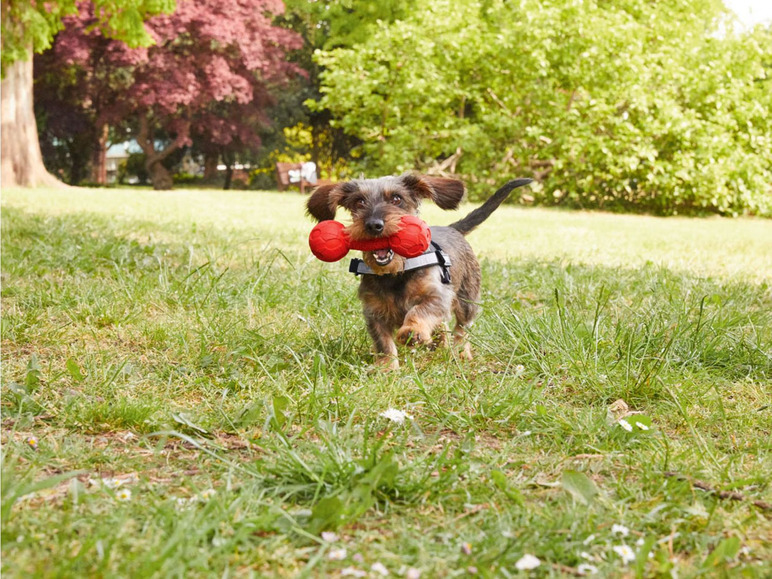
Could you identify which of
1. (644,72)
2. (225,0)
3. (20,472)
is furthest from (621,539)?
(225,0)

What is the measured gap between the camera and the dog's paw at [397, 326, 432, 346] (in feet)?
10.9

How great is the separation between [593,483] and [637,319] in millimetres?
2008

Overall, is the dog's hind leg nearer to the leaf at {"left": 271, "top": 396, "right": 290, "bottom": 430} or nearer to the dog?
the dog

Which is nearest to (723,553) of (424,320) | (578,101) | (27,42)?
(424,320)

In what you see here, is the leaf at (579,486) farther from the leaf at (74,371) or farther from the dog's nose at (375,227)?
the leaf at (74,371)

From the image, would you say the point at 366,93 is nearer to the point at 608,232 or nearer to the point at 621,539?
the point at 608,232

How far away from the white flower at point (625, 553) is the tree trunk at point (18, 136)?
17192 millimetres

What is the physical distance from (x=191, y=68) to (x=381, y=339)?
21.1 metres

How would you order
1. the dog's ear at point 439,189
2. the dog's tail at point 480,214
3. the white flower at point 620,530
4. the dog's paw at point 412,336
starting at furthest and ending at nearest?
the dog's tail at point 480,214 < the dog's ear at point 439,189 < the dog's paw at point 412,336 < the white flower at point 620,530

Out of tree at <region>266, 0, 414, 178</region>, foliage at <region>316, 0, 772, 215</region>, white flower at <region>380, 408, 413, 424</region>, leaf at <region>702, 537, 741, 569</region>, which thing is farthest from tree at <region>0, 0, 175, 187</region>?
leaf at <region>702, 537, 741, 569</region>

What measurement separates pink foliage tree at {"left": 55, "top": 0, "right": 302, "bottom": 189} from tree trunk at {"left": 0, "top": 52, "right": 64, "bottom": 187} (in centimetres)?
389

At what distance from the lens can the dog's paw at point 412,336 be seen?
332 cm

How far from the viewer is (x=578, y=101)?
17.7 meters

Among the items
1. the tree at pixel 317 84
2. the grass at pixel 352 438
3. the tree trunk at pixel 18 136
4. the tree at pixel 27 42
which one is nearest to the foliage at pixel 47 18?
the tree at pixel 27 42
